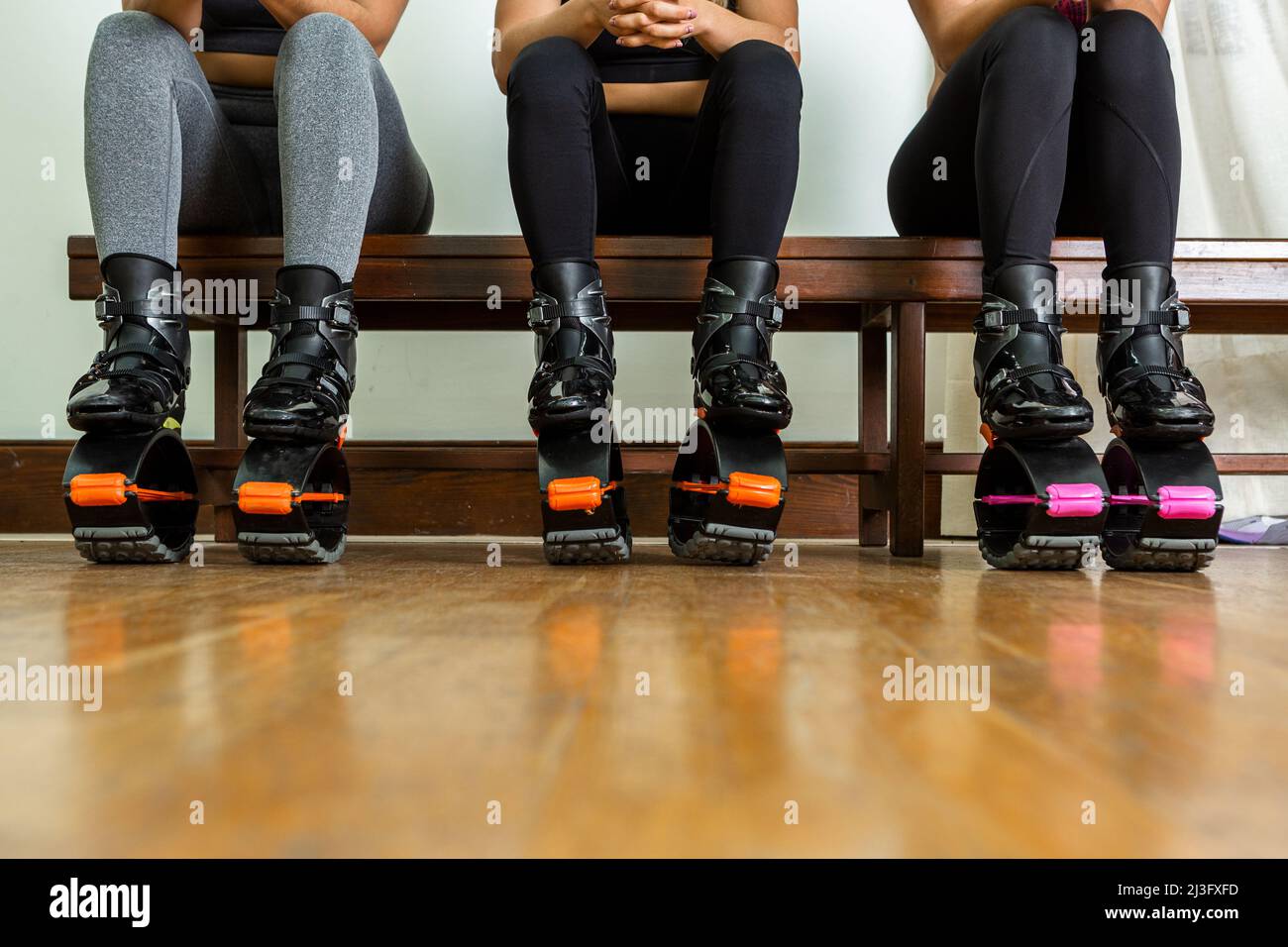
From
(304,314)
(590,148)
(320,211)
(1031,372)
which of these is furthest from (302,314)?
(1031,372)

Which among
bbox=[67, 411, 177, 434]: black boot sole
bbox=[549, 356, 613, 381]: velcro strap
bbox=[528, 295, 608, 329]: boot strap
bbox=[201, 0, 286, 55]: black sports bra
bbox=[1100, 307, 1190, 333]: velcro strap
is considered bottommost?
bbox=[67, 411, 177, 434]: black boot sole

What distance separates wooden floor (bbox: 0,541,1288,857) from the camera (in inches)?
7.7

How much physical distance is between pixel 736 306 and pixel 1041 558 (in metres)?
0.35

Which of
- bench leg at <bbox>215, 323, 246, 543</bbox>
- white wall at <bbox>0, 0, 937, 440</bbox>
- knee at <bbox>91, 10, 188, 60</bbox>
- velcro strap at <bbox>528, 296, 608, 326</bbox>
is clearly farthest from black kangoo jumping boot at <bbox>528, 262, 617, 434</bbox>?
white wall at <bbox>0, 0, 937, 440</bbox>

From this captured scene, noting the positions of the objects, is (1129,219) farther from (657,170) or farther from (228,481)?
(228,481)

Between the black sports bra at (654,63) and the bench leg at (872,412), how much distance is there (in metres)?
0.43

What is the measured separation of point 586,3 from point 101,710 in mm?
802

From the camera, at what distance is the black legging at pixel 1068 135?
809 mm

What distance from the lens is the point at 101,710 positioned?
29cm

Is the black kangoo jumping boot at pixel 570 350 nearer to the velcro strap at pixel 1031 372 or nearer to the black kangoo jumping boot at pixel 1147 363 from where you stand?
the velcro strap at pixel 1031 372

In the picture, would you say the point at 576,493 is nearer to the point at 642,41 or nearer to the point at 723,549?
the point at 723,549

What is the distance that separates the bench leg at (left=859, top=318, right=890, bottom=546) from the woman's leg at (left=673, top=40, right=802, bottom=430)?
46 centimetres

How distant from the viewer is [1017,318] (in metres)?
0.78

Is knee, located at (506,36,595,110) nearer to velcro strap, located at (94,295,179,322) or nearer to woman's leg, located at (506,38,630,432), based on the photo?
woman's leg, located at (506,38,630,432)
